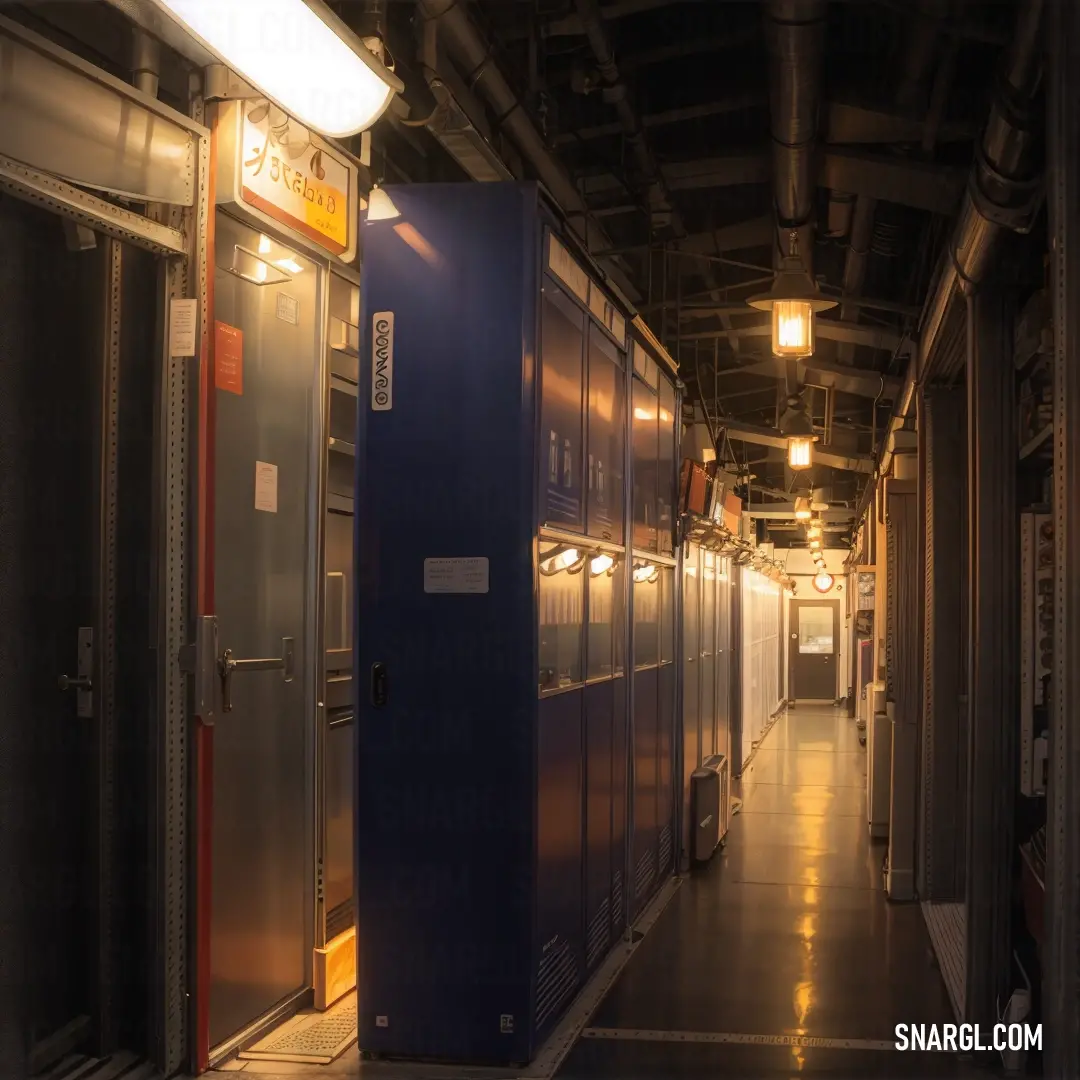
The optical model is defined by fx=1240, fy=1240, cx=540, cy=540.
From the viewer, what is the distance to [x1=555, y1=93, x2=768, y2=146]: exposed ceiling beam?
590 cm

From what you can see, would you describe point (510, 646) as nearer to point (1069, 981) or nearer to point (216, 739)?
point (216, 739)

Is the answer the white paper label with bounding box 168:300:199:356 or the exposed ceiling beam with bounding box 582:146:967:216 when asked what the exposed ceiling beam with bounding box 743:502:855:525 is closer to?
the exposed ceiling beam with bounding box 582:146:967:216

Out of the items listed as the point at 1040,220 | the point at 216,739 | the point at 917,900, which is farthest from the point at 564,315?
the point at 917,900

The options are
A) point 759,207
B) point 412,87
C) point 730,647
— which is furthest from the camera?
point 730,647

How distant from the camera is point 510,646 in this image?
4.11 metres

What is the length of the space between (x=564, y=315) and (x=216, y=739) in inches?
77.4

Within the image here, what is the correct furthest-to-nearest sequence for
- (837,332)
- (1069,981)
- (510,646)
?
1. (837,332)
2. (510,646)
3. (1069,981)

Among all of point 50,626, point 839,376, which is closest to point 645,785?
point 50,626

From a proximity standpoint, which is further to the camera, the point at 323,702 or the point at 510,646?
the point at 323,702

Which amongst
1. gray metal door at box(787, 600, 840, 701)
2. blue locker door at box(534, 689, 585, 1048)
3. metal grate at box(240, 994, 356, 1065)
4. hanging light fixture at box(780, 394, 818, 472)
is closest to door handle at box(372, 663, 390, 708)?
blue locker door at box(534, 689, 585, 1048)

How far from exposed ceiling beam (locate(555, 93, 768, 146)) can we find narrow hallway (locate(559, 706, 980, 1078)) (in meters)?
3.88

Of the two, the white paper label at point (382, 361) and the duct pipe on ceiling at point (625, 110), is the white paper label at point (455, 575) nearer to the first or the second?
the white paper label at point (382, 361)

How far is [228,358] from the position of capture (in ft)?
13.3

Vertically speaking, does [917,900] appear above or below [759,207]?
below
